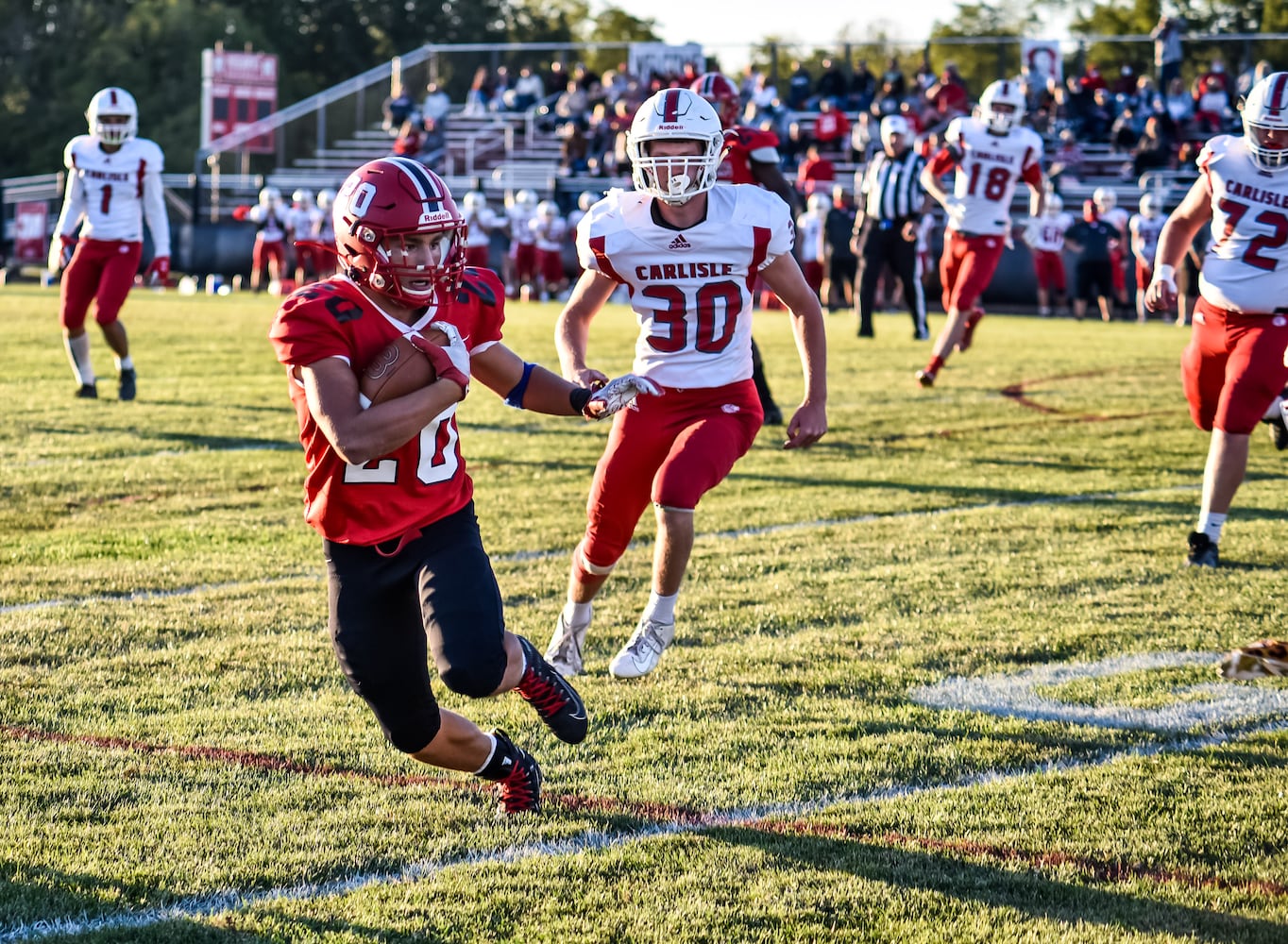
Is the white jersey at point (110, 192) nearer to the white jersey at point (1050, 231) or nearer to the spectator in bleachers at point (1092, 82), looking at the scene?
the white jersey at point (1050, 231)

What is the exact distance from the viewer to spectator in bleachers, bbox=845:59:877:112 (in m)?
28.4

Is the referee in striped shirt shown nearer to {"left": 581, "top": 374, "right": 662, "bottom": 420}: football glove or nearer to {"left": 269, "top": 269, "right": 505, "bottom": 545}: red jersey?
{"left": 581, "top": 374, "right": 662, "bottom": 420}: football glove

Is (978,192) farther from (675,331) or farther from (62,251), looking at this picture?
(675,331)

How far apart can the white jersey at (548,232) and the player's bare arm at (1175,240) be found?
65.4 feet

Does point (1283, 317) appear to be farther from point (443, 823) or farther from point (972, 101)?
point (972, 101)

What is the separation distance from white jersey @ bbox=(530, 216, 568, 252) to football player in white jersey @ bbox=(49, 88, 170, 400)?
1538 cm

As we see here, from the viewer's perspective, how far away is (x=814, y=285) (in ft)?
80.1

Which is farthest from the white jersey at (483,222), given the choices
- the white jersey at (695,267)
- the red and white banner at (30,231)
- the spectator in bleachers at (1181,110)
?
the white jersey at (695,267)

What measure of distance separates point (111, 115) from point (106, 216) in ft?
2.21

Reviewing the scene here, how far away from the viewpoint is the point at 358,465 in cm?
343

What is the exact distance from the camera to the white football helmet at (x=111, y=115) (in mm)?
10391

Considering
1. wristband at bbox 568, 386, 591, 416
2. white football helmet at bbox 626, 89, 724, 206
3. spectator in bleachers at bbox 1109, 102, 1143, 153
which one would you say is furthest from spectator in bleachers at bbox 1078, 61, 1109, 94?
wristband at bbox 568, 386, 591, 416

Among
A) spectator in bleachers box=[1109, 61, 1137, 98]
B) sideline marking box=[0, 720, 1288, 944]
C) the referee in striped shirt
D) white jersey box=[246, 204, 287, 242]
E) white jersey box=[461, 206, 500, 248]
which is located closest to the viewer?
sideline marking box=[0, 720, 1288, 944]

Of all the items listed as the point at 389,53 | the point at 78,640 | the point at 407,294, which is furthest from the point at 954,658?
the point at 389,53
